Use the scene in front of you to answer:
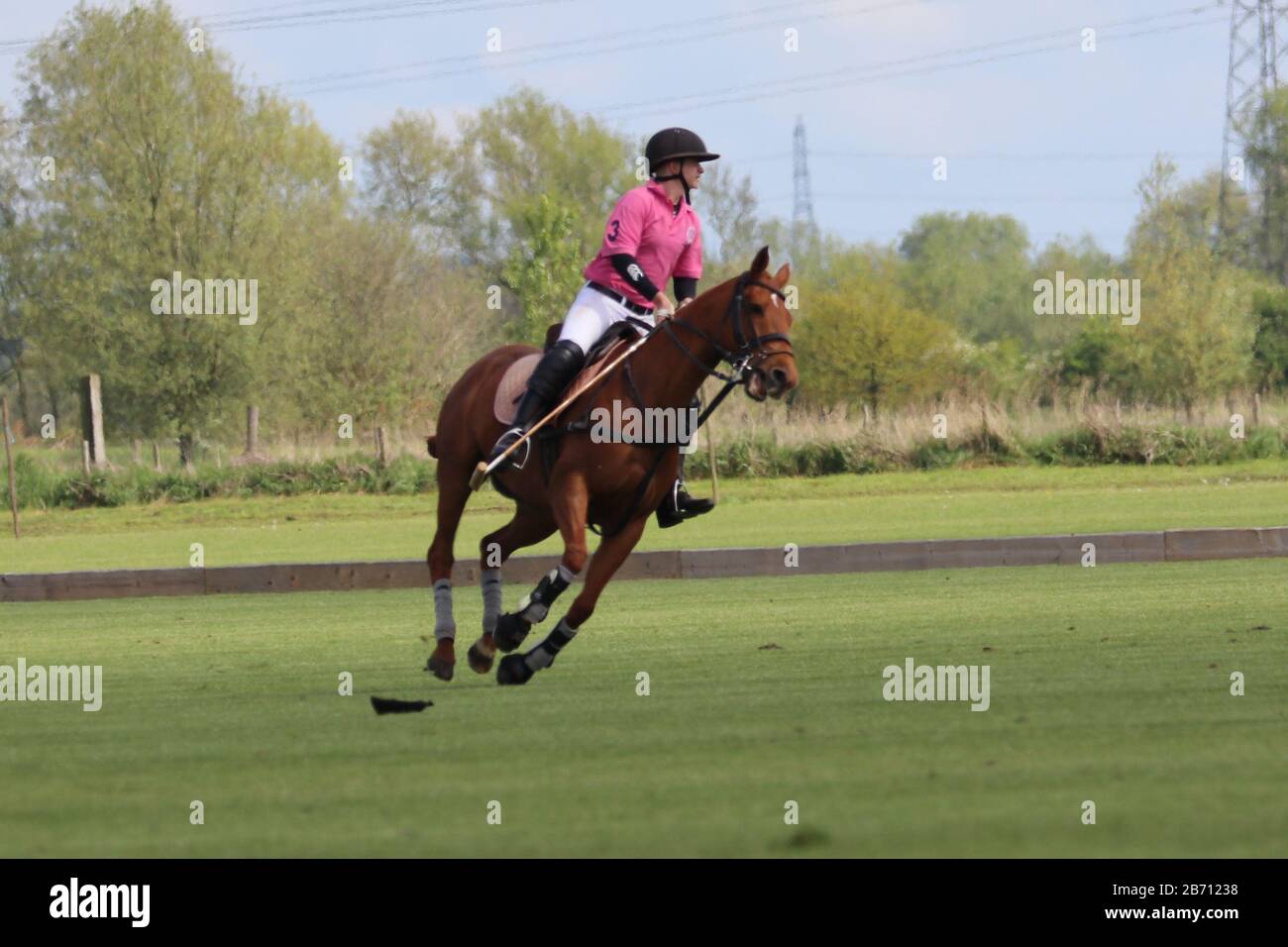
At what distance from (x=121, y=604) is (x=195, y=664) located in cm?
724

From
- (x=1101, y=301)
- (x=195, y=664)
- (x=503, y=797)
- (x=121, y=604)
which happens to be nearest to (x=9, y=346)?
(x=1101, y=301)

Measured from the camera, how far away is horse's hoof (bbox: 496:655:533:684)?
10.2 metres

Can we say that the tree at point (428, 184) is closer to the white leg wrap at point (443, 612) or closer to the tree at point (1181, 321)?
the tree at point (1181, 321)

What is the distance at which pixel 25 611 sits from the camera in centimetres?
1862

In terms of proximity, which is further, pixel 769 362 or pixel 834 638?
pixel 834 638

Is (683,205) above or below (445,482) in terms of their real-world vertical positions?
above

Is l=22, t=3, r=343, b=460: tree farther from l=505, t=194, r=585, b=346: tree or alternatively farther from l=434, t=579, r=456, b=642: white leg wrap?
l=434, t=579, r=456, b=642: white leg wrap

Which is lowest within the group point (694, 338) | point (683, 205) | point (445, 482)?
point (445, 482)

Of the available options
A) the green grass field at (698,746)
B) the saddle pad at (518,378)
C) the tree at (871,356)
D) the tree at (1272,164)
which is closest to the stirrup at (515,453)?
the saddle pad at (518,378)

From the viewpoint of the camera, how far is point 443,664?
1089 centimetres

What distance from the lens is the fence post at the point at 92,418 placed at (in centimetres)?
4391

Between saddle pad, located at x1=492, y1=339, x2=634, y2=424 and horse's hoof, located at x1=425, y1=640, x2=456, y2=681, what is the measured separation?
4.68 feet

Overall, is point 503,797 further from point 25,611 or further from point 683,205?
point 25,611
